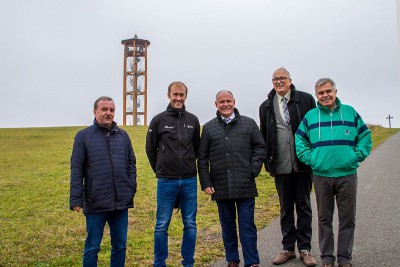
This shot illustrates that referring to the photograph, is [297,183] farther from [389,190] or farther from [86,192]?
[389,190]

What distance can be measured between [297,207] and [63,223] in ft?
17.8

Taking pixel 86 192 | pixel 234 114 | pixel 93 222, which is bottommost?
pixel 93 222

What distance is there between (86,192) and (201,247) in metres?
2.57

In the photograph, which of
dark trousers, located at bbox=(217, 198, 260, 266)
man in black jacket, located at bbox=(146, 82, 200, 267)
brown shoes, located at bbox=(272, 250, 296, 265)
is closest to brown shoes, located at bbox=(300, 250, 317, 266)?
brown shoes, located at bbox=(272, 250, 296, 265)

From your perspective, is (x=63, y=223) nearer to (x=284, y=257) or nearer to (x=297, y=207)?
(x=284, y=257)

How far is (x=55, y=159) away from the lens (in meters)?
21.7

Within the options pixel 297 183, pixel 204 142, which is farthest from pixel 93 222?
pixel 297 183

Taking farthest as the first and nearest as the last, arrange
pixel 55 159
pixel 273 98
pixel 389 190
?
pixel 55 159
pixel 389 190
pixel 273 98

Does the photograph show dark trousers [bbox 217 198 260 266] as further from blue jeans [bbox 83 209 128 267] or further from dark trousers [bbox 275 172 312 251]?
blue jeans [bbox 83 209 128 267]

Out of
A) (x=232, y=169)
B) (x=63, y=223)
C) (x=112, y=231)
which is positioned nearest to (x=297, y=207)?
(x=232, y=169)

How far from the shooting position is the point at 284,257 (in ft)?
18.7

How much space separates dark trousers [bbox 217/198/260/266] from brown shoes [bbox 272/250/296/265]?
0.41 m

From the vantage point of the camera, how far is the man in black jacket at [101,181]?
15.9 ft

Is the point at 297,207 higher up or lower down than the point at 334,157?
lower down
